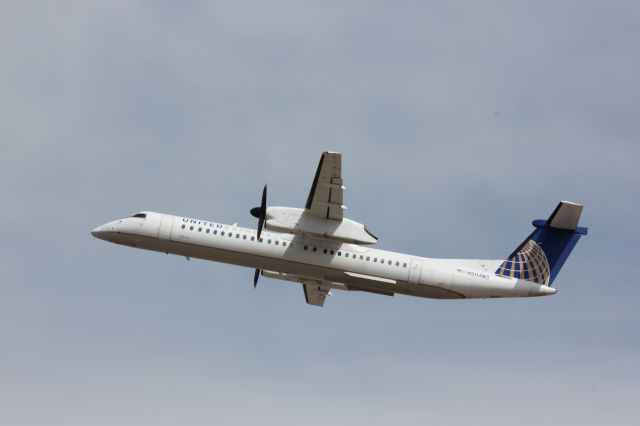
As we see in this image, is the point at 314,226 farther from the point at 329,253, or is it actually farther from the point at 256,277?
the point at 256,277

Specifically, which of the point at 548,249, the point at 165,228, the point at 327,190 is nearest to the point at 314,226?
the point at 327,190

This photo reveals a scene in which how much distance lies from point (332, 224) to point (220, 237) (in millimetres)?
4755

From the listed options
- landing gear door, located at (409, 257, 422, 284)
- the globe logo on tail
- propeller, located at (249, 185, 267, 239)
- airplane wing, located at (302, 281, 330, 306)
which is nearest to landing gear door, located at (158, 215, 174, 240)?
propeller, located at (249, 185, 267, 239)

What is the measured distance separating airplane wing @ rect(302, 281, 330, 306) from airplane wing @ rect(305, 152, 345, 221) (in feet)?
22.0

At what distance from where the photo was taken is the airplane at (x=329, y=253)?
3002 centimetres

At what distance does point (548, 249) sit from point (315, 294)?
11351 millimetres

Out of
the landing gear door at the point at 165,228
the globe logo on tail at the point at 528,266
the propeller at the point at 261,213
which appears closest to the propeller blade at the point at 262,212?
the propeller at the point at 261,213

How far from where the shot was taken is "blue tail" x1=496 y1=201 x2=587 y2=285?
104ft

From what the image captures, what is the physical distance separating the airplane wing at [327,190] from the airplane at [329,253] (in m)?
0.04

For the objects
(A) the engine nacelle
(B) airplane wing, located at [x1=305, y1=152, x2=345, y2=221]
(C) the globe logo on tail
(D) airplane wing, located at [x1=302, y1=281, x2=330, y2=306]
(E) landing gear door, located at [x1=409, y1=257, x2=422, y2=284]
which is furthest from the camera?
(D) airplane wing, located at [x1=302, y1=281, x2=330, y2=306]

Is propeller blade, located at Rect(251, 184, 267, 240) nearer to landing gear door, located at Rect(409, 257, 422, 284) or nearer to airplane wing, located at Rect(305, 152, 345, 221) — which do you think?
airplane wing, located at Rect(305, 152, 345, 221)

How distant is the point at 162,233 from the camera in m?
31.2

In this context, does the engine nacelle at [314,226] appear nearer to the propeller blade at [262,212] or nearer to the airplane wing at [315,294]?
the propeller blade at [262,212]

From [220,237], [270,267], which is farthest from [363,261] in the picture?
[220,237]
